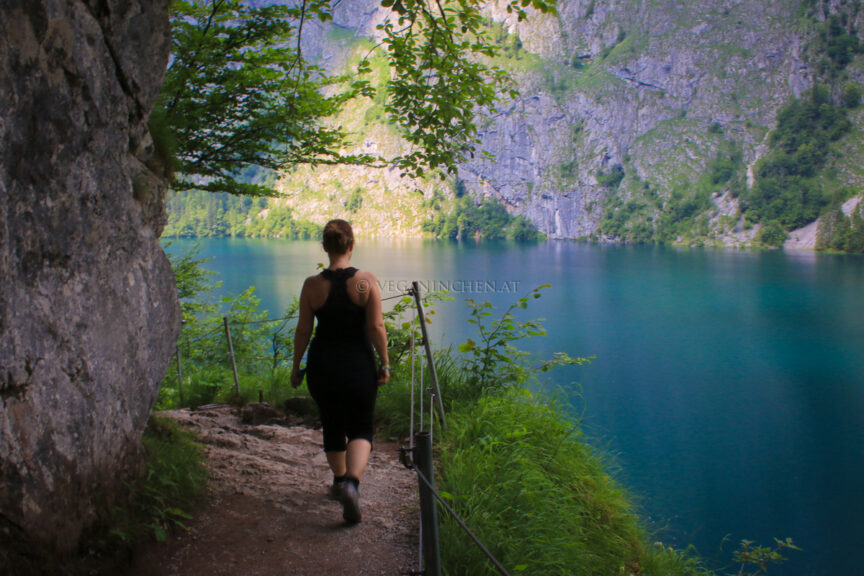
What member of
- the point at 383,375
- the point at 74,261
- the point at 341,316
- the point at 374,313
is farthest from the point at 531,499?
the point at 74,261

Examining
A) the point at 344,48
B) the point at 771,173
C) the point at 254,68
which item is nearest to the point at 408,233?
the point at 771,173

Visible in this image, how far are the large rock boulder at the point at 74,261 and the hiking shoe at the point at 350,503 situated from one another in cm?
109

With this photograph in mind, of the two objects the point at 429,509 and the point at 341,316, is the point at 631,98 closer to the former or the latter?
the point at 341,316

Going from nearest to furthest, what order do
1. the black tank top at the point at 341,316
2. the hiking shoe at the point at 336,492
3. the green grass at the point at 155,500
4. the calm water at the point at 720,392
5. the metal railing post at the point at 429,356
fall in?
the green grass at the point at 155,500
the black tank top at the point at 341,316
the hiking shoe at the point at 336,492
the metal railing post at the point at 429,356
the calm water at the point at 720,392

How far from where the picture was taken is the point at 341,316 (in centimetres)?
287

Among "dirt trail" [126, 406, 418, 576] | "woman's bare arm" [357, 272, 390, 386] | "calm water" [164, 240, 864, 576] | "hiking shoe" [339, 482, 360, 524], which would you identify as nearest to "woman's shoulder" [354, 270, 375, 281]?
"woman's bare arm" [357, 272, 390, 386]

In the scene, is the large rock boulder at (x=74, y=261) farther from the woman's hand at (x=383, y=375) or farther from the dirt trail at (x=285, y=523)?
the woman's hand at (x=383, y=375)

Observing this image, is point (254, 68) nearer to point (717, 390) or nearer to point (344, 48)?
point (717, 390)

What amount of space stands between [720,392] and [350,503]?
1890 cm

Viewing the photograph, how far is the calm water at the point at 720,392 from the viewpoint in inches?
471

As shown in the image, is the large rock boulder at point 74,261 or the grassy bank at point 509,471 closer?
the large rock boulder at point 74,261

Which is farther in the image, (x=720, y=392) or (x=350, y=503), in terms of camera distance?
(x=720, y=392)

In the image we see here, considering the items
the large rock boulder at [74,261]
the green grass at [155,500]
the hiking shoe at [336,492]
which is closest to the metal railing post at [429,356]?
the hiking shoe at [336,492]

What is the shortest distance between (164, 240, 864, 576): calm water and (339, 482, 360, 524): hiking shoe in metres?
5.84
